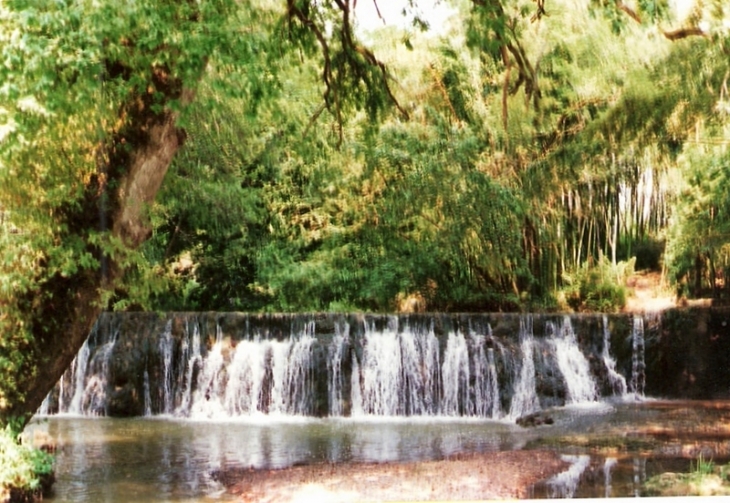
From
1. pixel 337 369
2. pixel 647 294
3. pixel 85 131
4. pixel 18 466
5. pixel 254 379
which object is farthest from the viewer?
pixel 337 369

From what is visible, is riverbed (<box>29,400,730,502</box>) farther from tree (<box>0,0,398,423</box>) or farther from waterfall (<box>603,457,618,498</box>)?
tree (<box>0,0,398,423</box>)

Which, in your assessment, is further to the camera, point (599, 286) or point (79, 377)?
point (79, 377)

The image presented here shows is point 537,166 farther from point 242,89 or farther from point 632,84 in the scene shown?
point 242,89

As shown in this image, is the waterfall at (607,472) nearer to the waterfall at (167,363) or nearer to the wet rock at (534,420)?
the wet rock at (534,420)

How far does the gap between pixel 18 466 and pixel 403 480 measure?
5.47ft

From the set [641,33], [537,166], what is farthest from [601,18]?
[537,166]

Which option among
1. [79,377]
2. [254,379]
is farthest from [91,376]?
[254,379]

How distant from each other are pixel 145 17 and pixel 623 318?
3.39 metres

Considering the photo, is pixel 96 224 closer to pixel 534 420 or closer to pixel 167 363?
pixel 534 420

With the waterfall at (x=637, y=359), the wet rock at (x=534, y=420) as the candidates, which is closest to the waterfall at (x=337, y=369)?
the wet rock at (x=534, y=420)

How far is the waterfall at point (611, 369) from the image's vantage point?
525 centimetres

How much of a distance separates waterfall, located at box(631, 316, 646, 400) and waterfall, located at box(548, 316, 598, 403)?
0.31m

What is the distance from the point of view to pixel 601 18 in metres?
3.84

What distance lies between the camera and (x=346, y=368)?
20.4 feet
